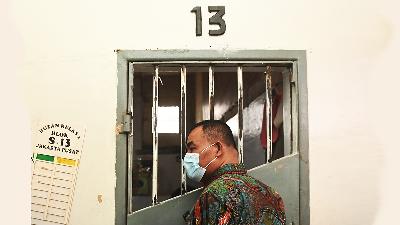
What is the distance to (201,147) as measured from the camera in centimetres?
226

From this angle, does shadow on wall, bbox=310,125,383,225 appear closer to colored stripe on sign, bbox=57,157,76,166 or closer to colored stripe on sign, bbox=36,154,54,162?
colored stripe on sign, bbox=57,157,76,166

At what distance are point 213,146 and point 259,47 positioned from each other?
2.09 ft

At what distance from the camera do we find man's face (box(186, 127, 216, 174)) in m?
2.25

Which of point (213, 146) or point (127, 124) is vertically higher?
point (127, 124)

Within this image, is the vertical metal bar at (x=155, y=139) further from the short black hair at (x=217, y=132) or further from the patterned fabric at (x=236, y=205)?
the patterned fabric at (x=236, y=205)

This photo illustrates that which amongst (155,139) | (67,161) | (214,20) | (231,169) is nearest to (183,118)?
(155,139)

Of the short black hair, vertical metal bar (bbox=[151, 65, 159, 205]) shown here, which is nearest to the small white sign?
vertical metal bar (bbox=[151, 65, 159, 205])

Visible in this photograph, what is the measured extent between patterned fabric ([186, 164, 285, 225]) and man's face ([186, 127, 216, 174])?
23cm

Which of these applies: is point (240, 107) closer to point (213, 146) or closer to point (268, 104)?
point (268, 104)

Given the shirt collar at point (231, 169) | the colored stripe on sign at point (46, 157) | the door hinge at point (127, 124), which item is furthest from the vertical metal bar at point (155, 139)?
the colored stripe on sign at point (46, 157)

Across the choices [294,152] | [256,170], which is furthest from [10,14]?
[294,152]

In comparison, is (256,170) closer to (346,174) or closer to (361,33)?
(346,174)

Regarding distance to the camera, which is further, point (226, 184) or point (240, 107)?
point (240, 107)

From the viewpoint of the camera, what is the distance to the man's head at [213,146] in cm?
223
